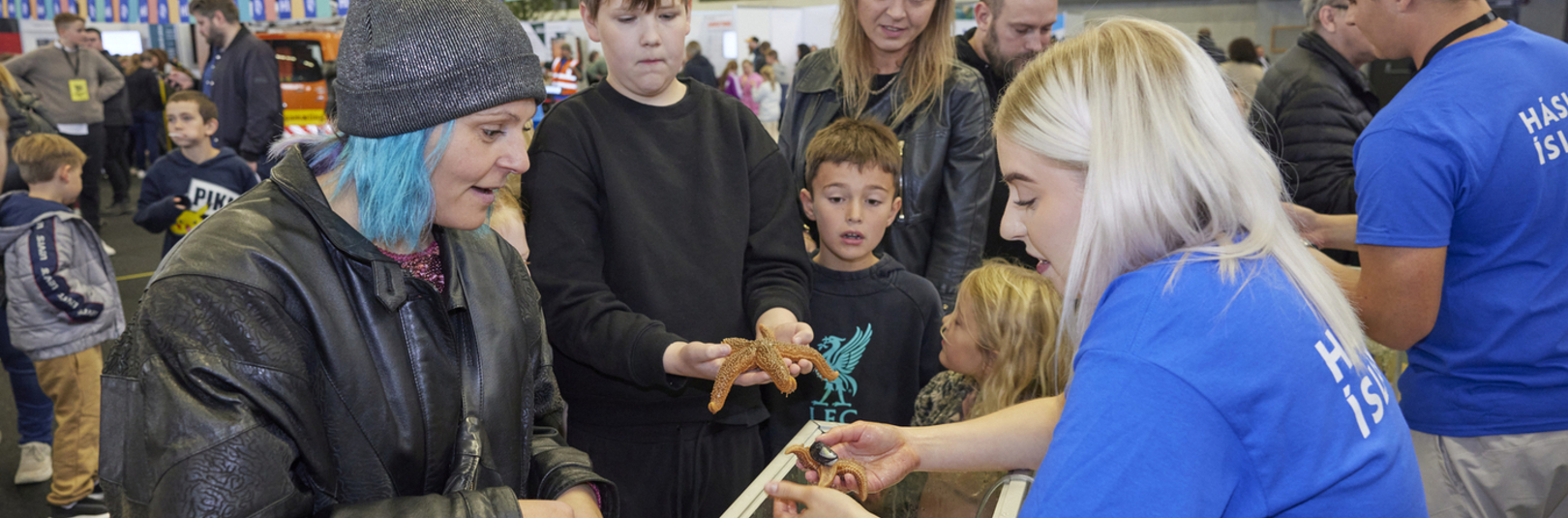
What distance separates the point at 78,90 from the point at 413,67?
33.3ft

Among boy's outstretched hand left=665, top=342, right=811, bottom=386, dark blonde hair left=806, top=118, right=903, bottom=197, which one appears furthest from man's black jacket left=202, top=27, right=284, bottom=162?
boy's outstretched hand left=665, top=342, right=811, bottom=386

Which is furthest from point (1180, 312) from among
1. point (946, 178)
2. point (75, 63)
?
point (75, 63)

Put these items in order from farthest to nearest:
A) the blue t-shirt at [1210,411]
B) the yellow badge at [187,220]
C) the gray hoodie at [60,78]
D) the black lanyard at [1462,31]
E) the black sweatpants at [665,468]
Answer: the gray hoodie at [60,78] → the yellow badge at [187,220] → the black sweatpants at [665,468] → the black lanyard at [1462,31] → the blue t-shirt at [1210,411]

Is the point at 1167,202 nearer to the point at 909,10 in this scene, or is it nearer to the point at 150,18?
the point at 909,10

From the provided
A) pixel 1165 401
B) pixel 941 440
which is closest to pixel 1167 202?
pixel 1165 401

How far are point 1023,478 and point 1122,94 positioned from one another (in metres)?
0.89

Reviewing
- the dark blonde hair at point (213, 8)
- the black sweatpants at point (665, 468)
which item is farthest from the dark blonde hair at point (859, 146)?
the dark blonde hair at point (213, 8)

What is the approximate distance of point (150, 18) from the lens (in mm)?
11609

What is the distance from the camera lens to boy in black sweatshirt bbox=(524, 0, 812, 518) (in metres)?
2.12

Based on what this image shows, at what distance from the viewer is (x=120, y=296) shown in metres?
5.84

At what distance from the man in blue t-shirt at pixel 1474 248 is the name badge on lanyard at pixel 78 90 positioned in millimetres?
10646

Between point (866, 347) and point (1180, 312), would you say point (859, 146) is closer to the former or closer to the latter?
point (866, 347)

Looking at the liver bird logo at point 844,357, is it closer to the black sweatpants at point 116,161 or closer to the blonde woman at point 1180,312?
the blonde woman at point 1180,312

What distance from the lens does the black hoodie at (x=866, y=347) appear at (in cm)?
273
